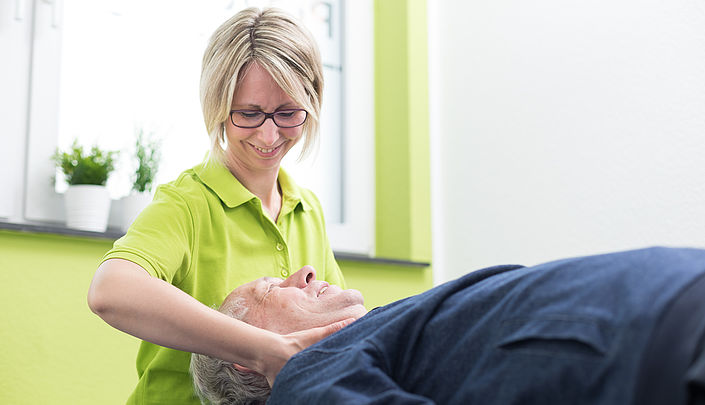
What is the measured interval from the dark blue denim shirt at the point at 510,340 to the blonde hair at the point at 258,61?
1.87 ft

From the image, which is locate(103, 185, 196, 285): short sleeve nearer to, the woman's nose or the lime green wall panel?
the woman's nose

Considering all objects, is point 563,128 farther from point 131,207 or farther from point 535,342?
point 535,342

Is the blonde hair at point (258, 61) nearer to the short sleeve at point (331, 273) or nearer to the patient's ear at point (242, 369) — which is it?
the short sleeve at point (331, 273)

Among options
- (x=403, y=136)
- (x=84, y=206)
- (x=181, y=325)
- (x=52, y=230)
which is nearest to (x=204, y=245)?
(x=181, y=325)

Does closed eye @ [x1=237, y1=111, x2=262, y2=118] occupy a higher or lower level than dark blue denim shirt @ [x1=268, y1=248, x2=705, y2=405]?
higher

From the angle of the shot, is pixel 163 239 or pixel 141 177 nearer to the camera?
pixel 163 239

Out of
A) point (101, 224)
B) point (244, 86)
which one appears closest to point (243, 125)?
point (244, 86)

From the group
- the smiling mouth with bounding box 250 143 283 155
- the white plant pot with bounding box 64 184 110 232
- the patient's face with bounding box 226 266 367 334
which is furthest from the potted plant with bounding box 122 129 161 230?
the patient's face with bounding box 226 266 367 334

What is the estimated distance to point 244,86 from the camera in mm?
1391

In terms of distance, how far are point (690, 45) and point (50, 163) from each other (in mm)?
1768

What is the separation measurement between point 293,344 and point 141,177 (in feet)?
3.50

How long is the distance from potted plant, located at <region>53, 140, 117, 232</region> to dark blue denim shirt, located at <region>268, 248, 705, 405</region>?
3.49ft

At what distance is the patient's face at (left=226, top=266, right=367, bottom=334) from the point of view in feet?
4.06

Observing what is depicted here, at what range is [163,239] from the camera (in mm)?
1260
